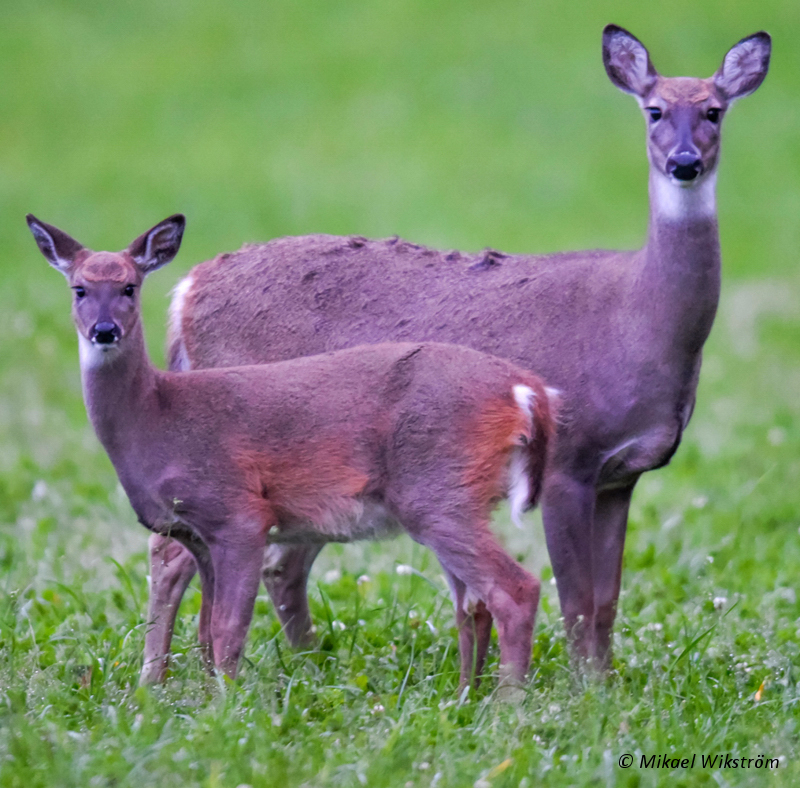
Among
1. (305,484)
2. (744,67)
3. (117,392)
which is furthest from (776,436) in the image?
(117,392)

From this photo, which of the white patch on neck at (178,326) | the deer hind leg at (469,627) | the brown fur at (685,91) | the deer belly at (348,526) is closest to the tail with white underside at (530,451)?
the deer hind leg at (469,627)

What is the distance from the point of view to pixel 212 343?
256 inches

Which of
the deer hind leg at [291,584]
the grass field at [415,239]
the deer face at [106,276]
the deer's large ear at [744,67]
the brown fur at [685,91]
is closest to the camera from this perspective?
the grass field at [415,239]

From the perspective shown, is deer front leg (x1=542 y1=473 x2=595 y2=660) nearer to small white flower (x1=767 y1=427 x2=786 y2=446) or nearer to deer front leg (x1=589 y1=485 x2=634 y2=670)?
deer front leg (x1=589 y1=485 x2=634 y2=670)

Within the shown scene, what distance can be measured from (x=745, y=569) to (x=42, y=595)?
344cm

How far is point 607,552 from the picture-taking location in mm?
6090

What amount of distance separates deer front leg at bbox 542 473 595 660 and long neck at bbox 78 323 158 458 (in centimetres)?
161

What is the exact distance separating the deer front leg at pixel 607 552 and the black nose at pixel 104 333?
2112 mm

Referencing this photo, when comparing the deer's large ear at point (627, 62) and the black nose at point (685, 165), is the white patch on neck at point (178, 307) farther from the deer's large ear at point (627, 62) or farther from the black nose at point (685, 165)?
the black nose at point (685, 165)

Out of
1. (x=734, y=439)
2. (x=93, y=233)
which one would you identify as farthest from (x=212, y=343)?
(x=93, y=233)

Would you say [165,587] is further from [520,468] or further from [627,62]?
[627,62]

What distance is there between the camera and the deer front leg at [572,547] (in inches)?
225

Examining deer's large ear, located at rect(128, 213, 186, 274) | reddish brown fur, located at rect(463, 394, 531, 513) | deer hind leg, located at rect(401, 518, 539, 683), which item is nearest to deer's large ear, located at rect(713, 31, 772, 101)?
reddish brown fur, located at rect(463, 394, 531, 513)

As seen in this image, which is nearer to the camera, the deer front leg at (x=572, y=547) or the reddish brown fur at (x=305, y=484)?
the reddish brown fur at (x=305, y=484)
